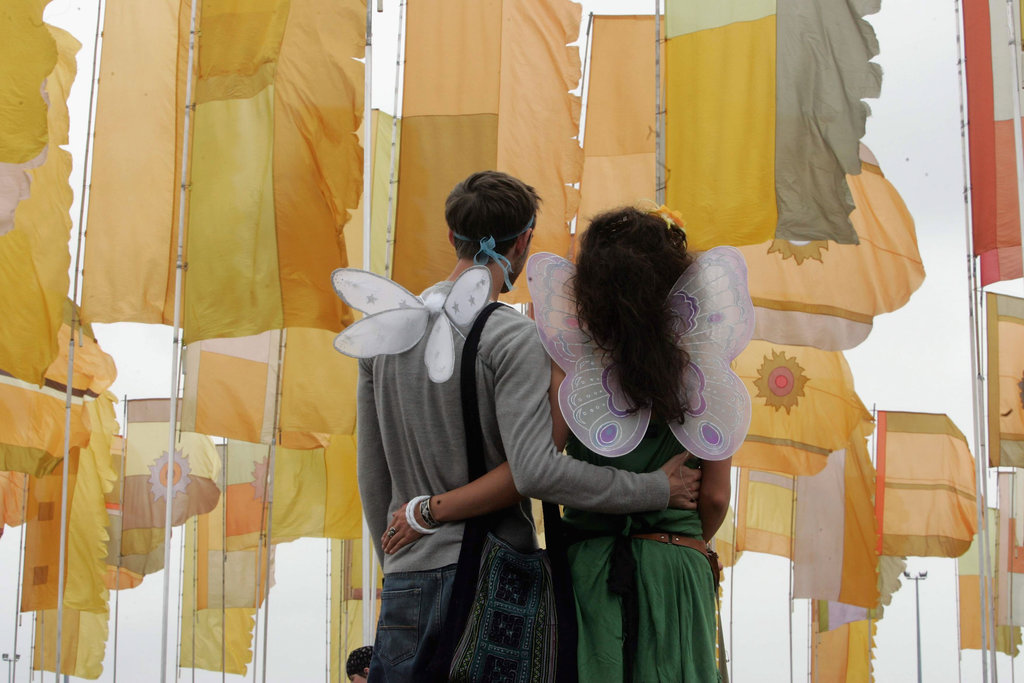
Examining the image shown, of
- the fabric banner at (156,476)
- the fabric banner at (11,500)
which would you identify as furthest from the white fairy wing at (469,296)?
the fabric banner at (11,500)

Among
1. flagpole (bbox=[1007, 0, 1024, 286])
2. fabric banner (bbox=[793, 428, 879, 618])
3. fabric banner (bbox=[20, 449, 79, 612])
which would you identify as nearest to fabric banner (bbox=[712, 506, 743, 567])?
fabric banner (bbox=[793, 428, 879, 618])

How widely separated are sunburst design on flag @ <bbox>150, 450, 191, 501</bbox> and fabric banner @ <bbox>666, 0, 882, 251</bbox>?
8.59m

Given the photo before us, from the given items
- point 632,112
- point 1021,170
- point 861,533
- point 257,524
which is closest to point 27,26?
point 632,112

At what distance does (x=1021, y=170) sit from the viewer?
7.02 m

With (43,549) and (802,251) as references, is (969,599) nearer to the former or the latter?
(802,251)

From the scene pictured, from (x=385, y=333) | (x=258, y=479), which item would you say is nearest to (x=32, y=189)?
(x=385, y=333)

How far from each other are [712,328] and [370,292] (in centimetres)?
68

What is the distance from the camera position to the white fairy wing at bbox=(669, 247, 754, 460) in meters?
2.04

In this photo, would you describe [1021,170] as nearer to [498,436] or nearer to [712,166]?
[712,166]

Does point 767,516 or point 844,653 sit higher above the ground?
point 767,516

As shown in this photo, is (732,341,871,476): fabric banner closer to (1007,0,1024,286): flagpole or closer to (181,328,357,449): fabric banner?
(1007,0,1024,286): flagpole

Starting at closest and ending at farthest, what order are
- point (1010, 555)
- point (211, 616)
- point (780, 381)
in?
point (780, 381), point (1010, 555), point (211, 616)

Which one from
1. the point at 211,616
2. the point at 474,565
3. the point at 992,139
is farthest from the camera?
the point at 211,616

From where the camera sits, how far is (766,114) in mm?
7121
